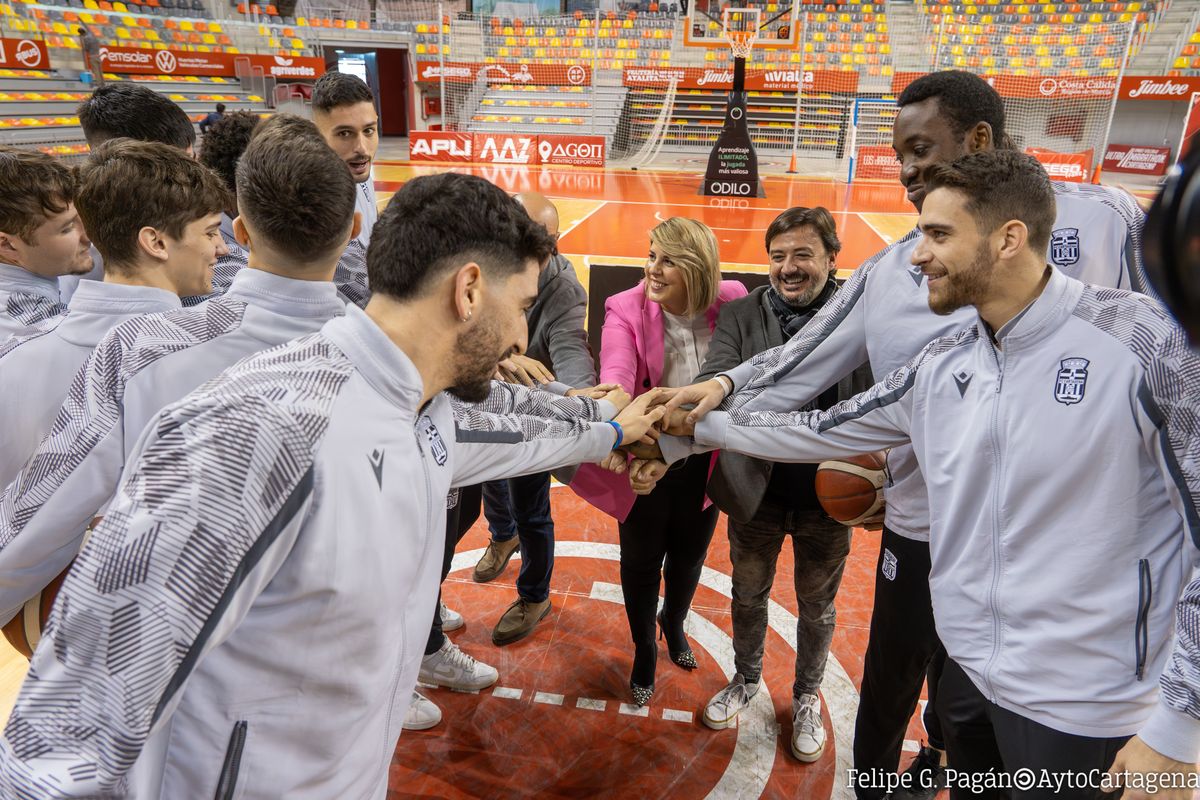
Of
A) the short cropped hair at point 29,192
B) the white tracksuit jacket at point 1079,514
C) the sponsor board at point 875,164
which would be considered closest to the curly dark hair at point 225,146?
the short cropped hair at point 29,192

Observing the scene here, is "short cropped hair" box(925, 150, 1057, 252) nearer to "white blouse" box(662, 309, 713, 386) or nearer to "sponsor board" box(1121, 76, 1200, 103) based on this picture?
"white blouse" box(662, 309, 713, 386)

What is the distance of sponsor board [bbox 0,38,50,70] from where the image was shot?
15.1 meters

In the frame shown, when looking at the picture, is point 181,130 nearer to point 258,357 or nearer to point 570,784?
point 258,357

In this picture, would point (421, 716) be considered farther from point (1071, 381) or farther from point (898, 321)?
point (1071, 381)

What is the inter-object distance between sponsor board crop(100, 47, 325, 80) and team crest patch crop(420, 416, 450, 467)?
68.7 feet

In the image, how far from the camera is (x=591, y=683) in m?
3.45

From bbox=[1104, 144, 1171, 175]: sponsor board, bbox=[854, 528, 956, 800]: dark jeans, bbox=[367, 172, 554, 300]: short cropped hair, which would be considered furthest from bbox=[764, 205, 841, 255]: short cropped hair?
bbox=[1104, 144, 1171, 175]: sponsor board

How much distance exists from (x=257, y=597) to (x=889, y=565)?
6.61 feet

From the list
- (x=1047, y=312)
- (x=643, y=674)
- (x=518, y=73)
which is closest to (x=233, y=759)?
(x=1047, y=312)

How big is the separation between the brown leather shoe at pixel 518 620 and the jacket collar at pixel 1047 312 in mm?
2680

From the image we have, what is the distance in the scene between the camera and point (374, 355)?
137cm

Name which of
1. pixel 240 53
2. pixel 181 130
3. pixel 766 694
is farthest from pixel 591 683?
pixel 240 53

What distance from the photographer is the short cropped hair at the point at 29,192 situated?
2.38 m

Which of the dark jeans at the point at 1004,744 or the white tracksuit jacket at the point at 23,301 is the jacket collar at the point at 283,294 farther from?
the dark jeans at the point at 1004,744
